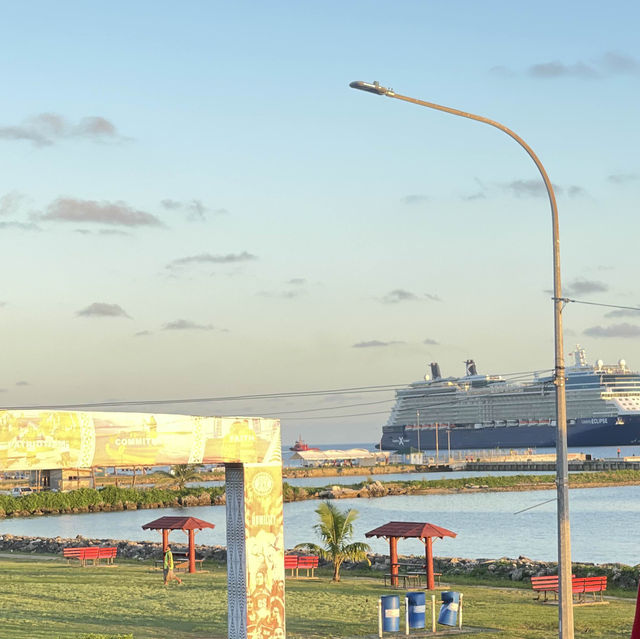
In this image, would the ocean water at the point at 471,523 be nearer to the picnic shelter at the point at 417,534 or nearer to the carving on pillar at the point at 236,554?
the picnic shelter at the point at 417,534

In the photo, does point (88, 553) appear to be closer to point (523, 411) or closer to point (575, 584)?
point (575, 584)

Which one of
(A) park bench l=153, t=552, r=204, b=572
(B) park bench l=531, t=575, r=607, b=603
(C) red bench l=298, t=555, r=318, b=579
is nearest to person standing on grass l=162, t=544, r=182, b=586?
(C) red bench l=298, t=555, r=318, b=579

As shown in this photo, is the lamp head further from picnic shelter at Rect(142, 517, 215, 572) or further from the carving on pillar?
picnic shelter at Rect(142, 517, 215, 572)

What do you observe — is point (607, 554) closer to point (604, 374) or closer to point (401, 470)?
point (401, 470)

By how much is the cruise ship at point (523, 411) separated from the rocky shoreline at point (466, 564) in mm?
112000

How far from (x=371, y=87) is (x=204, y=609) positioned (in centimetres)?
1527

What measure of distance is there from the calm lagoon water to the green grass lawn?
697 inches

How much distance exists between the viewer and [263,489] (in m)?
18.4

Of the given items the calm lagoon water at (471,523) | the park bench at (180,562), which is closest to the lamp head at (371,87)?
the park bench at (180,562)

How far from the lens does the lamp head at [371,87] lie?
14.2 meters

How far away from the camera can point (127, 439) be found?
1705 centimetres

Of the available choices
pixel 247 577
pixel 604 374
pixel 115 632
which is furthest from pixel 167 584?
pixel 604 374

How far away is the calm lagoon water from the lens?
51219mm

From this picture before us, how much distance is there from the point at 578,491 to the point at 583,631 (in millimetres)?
84736
